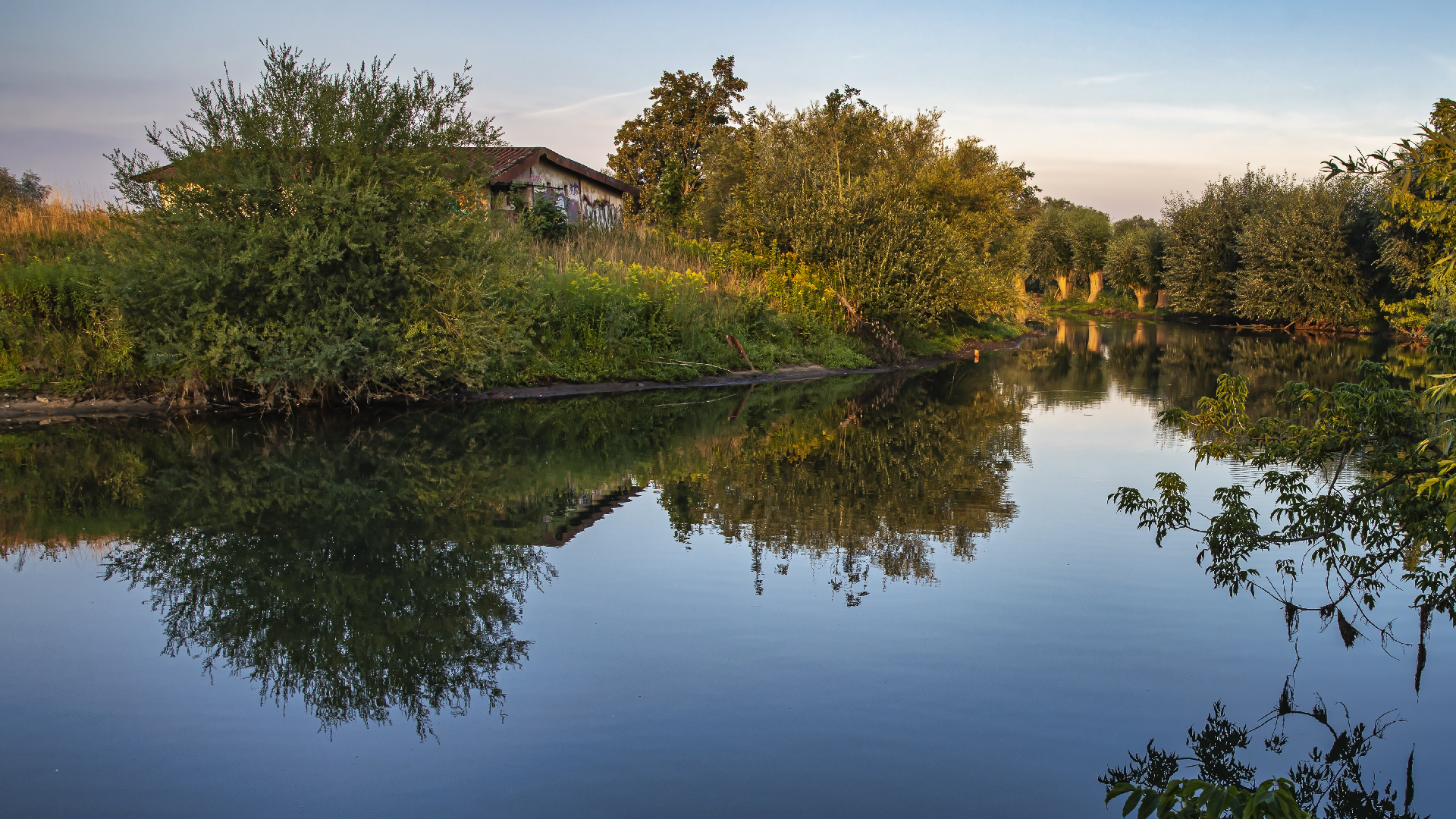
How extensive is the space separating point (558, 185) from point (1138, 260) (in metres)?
46.9

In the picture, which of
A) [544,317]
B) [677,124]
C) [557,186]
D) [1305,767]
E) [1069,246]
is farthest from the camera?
[1069,246]

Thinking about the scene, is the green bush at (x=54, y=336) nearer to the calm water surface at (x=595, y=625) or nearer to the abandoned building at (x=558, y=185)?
the calm water surface at (x=595, y=625)

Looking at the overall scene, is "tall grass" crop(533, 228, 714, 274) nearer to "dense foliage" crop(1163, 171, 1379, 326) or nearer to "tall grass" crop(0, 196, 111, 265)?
"tall grass" crop(0, 196, 111, 265)

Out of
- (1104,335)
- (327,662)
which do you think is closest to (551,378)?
(327,662)

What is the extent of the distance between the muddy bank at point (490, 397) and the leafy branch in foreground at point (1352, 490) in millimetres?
13844

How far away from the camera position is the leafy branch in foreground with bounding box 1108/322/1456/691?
5.63 metres

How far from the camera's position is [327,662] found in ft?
19.9

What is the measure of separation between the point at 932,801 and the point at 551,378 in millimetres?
16398

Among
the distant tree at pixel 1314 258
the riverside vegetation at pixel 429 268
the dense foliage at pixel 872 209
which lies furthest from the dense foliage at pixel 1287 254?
the riverside vegetation at pixel 429 268

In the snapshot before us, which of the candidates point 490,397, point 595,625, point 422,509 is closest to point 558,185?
point 490,397

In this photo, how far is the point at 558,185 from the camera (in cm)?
3161

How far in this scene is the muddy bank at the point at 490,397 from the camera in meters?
15.7

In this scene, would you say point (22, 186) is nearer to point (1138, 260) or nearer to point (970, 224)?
point (970, 224)

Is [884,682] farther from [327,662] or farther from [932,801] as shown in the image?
[327,662]
